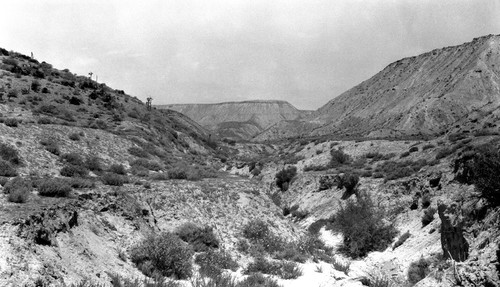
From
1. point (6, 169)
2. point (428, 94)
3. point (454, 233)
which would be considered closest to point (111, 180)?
point (6, 169)

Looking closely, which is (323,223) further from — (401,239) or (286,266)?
(286,266)

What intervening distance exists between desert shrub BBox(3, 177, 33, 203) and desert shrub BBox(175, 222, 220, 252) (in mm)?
5957

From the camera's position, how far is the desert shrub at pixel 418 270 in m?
15.2

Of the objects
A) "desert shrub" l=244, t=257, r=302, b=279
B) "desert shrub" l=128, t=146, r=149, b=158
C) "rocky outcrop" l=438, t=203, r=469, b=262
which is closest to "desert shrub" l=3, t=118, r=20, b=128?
"desert shrub" l=128, t=146, r=149, b=158

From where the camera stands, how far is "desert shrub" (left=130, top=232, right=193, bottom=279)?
1157 cm

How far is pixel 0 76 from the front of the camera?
43.2 m

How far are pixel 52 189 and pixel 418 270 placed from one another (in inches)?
595

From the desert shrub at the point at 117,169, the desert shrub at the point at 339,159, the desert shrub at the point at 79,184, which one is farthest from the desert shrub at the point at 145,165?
the desert shrub at the point at 339,159

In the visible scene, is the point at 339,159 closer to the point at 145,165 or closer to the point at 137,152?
the point at 137,152

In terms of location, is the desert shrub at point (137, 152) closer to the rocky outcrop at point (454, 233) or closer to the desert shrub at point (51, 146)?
the desert shrub at point (51, 146)

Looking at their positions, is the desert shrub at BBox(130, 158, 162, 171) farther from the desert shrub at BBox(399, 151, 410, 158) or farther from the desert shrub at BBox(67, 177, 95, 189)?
the desert shrub at BBox(399, 151, 410, 158)

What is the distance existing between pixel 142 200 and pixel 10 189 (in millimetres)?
5580

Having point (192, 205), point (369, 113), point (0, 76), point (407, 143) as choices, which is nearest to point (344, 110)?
point (369, 113)

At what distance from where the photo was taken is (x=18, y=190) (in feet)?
37.8
